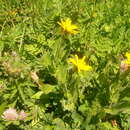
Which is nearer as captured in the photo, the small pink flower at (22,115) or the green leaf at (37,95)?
the small pink flower at (22,115)

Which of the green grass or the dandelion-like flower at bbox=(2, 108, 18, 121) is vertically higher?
the green grass

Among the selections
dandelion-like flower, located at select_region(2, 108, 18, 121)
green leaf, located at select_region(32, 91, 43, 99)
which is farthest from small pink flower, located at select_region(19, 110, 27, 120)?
green leaf, located at select_region(32, 91, 43, 99)

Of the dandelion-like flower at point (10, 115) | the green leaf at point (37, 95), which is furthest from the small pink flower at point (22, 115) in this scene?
the green leaf at point (37, 95)

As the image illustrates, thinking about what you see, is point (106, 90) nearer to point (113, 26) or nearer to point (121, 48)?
point (121, 48)

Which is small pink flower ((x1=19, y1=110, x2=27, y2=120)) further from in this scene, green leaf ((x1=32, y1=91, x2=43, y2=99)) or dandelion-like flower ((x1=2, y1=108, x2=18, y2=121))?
green leaf ((x1=32, y1=91, x2=43, y2=99))

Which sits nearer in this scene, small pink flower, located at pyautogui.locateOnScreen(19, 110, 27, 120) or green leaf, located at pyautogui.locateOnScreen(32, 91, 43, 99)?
small pink flower, located at pyautogui.locateOnScreen(19, 110, 27, 120)

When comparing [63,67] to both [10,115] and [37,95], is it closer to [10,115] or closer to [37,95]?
[37,95]

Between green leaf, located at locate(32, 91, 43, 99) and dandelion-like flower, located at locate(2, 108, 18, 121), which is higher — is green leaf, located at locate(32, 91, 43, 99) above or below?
above

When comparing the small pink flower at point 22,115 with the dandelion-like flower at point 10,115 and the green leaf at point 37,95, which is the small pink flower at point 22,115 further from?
the green leaf at point 37,95

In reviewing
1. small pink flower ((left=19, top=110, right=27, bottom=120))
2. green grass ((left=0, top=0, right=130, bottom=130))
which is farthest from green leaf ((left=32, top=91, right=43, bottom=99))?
small pink flower ((left=19, top=110, right=27, bottom=120))

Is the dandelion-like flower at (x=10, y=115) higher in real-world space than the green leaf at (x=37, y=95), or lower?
lower

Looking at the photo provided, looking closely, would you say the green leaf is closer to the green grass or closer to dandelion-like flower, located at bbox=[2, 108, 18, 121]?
the green grass
